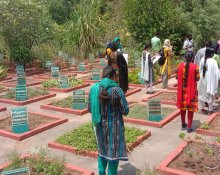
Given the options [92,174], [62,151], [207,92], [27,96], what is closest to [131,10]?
[27,96]

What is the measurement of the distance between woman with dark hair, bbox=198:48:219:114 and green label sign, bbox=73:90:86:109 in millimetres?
3090

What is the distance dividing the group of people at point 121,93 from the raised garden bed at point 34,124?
6.36ft

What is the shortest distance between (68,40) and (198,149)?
1558cm

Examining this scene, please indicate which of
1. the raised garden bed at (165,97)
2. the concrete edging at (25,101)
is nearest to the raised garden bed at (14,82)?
the concrete edging at (25,101)

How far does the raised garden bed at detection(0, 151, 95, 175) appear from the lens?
16.3 feet

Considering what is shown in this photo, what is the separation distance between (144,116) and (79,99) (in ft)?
6.32

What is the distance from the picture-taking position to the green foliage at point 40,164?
16.2 ft

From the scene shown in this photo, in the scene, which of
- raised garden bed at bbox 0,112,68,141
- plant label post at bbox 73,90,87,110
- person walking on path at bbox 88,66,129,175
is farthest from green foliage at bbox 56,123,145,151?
plant label post at bbox 73,90,87,110

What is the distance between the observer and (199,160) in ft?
17.9

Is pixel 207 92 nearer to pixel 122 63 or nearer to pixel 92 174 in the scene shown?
pixel 122 63

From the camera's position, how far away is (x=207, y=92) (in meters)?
8.13

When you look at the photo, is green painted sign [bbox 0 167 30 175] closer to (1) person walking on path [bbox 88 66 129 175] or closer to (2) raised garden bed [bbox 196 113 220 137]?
(1) person walking on path [bbox 88 66 129 175]

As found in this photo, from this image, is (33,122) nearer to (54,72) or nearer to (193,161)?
(193,161)

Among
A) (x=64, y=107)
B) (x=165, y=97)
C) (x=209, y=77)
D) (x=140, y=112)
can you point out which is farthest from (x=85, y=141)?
(x=165, y=97)
